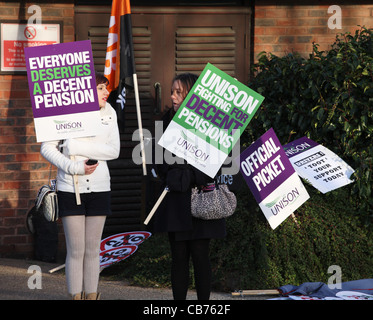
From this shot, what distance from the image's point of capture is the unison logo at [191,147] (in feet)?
15.9

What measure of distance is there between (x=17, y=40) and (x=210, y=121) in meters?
3.07

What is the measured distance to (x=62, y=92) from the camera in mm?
4926

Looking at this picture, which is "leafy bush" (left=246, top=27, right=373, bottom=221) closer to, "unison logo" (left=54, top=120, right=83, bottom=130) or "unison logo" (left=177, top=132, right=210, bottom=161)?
"unison logo" (left=177, top=132, right=210, bottom=161)

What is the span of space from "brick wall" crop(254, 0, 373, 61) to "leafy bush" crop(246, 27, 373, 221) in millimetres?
677

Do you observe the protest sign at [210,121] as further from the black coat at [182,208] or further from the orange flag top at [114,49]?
the orange flag top at [114,49]

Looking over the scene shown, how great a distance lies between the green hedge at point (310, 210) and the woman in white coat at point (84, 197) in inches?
49.4

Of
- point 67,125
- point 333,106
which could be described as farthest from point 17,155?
point 333,106

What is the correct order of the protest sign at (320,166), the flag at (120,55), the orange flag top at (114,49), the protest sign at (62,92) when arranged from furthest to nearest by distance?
1. the protest sign at (320,166)
2. the orange flag top at (114,49)
3. the flag at (120,55)
4. the protest sign at (62,92)

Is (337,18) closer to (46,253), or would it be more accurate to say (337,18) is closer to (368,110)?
(368,110)

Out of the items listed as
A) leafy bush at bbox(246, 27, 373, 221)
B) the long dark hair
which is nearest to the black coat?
the long dark hair

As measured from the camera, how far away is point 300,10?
7629 mm

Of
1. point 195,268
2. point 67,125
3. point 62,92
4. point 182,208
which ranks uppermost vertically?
point 62,92

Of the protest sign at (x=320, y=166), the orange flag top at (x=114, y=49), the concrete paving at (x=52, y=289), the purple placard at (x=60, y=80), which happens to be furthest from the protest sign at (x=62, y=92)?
the protest sign at (x=320, y=166)

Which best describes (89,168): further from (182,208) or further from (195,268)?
(195,268)
